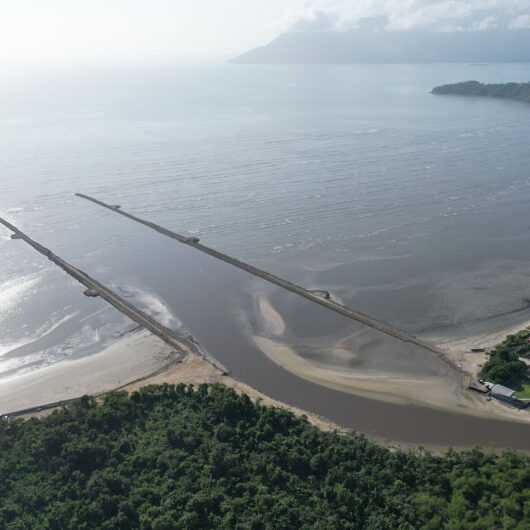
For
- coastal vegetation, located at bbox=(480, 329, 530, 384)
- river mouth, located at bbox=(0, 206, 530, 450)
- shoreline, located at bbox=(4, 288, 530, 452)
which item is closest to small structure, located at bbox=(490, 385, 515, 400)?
shoreline, located at bbox=(4, 288, 530, 452)

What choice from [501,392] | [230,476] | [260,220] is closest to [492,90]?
[260,220]

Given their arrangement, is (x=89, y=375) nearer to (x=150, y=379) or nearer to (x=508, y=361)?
(x=150, y=379)

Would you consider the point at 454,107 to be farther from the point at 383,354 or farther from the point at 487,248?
the point at 383,354

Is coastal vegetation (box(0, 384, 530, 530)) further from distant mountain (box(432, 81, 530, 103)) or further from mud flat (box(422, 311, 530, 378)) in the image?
distant mountain (box(432, 81, 530, 103))

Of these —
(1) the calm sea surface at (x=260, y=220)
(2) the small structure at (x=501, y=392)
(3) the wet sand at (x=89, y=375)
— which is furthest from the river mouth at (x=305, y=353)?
(3) the wet sand at (x=89, y=375)

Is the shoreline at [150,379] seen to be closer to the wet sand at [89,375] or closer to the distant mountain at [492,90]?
the wet sand at [89,375]
